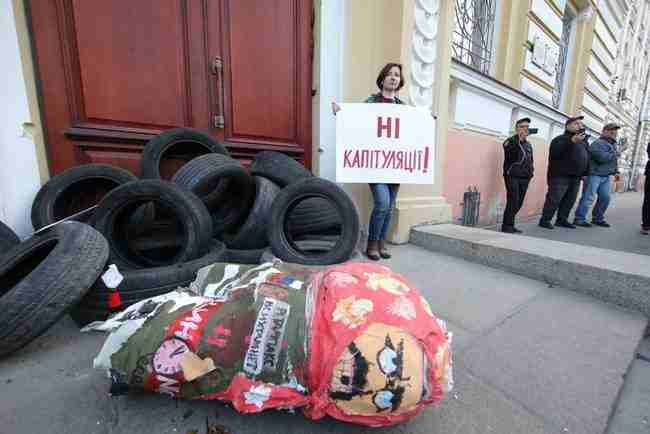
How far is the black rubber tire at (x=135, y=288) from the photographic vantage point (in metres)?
1.40

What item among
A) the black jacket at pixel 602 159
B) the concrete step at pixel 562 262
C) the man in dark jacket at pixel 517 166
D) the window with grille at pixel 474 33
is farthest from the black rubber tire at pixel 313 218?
the black jacket at pixel 602 159

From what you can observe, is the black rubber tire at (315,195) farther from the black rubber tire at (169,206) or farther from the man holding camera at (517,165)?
the man holding camera at (517,165)

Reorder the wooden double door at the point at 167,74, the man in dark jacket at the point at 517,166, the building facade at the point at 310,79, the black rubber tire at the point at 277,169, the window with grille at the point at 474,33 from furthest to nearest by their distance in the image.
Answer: the window with grille at the point at 474,33 < the man in dark jacket at the point at 517,166 < the black rubber tire at the point at 277,169 < the wooden double door at the point at 167,74 < the building facade at the point at 310,79

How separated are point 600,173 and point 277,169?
574 centimetres

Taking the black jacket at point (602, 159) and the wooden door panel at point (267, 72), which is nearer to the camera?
the wooden door panel at point (267, 72)

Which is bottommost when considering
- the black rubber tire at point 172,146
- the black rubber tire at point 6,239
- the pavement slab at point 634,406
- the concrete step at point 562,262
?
the pavement slab at point 634,406

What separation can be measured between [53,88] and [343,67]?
103 inches

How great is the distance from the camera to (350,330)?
0.83m

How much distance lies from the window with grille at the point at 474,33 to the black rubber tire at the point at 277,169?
11.2 ft

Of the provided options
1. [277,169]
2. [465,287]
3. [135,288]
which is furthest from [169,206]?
[465,287]

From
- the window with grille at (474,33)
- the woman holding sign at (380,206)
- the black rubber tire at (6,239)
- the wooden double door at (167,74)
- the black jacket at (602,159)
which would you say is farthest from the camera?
the black jacket at (602,159)

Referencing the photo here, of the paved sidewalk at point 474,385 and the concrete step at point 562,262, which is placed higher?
the concrete step at point 562,262

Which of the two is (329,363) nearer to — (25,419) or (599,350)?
(25,419)

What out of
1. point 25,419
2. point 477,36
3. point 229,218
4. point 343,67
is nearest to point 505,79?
point 477,36
